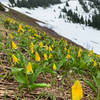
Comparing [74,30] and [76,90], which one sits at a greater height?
[76,90]

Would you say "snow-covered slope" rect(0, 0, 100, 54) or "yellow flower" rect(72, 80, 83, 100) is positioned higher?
"yellow flower" rect(72, 80, 83, 100)

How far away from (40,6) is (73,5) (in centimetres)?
2805

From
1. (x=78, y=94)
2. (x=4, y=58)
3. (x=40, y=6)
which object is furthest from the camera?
(x=40, y=6)

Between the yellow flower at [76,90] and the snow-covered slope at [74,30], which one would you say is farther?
the snow-covered slope at [74,30]

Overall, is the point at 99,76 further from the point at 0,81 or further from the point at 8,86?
the point at 0,81

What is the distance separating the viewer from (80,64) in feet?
8.55

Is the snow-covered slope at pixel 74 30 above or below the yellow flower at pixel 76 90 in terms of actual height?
below

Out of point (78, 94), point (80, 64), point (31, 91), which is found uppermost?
point (78, 94)

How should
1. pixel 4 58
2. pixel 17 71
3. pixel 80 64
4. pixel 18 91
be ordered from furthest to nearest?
1. pixel 80 64
2. pixel 4 58
3. pixel 17 71
4. pixel 18 91

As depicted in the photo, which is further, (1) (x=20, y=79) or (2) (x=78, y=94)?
(1) (x=20, y=79)

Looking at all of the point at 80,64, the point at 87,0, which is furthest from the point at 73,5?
the point at 80,64

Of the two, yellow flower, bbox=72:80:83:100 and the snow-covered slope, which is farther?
the snow-covered slope

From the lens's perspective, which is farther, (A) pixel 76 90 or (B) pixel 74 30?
(B) pixel 74 30

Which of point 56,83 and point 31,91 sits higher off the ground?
point 31,91
